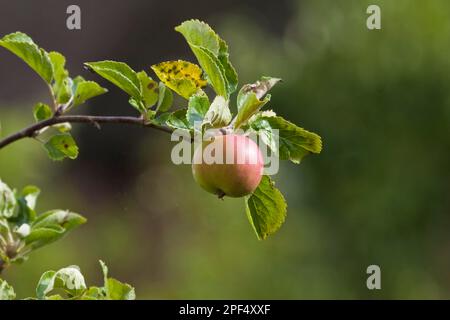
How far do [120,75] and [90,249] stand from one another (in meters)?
2.62

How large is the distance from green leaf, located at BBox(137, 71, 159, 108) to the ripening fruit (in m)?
0.07

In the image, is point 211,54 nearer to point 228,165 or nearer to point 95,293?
point 228,165

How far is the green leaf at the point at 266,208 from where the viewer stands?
73 cm

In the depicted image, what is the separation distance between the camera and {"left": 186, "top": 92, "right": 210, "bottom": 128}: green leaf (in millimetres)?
677

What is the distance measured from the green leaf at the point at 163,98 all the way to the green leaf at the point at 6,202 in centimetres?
19

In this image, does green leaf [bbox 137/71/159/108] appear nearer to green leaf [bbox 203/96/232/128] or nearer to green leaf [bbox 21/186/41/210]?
green leaf [bbox 203/96/232/128]

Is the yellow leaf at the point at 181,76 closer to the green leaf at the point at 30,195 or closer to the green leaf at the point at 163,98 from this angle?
the green leaf at the point at 163,98

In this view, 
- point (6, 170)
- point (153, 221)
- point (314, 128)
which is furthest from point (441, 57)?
point (153, 221)

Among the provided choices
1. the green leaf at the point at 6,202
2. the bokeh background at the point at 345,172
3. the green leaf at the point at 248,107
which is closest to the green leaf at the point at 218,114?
the green leaf at the point at 248,107

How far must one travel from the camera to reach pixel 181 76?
0.72 meters

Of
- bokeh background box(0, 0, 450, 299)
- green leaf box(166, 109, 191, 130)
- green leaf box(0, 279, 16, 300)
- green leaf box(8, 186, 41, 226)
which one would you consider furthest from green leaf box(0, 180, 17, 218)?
bokeh background box(0, 0, 450, 299)

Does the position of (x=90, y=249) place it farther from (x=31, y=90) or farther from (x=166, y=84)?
(x=166, y=84)

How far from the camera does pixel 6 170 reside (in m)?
2.20
